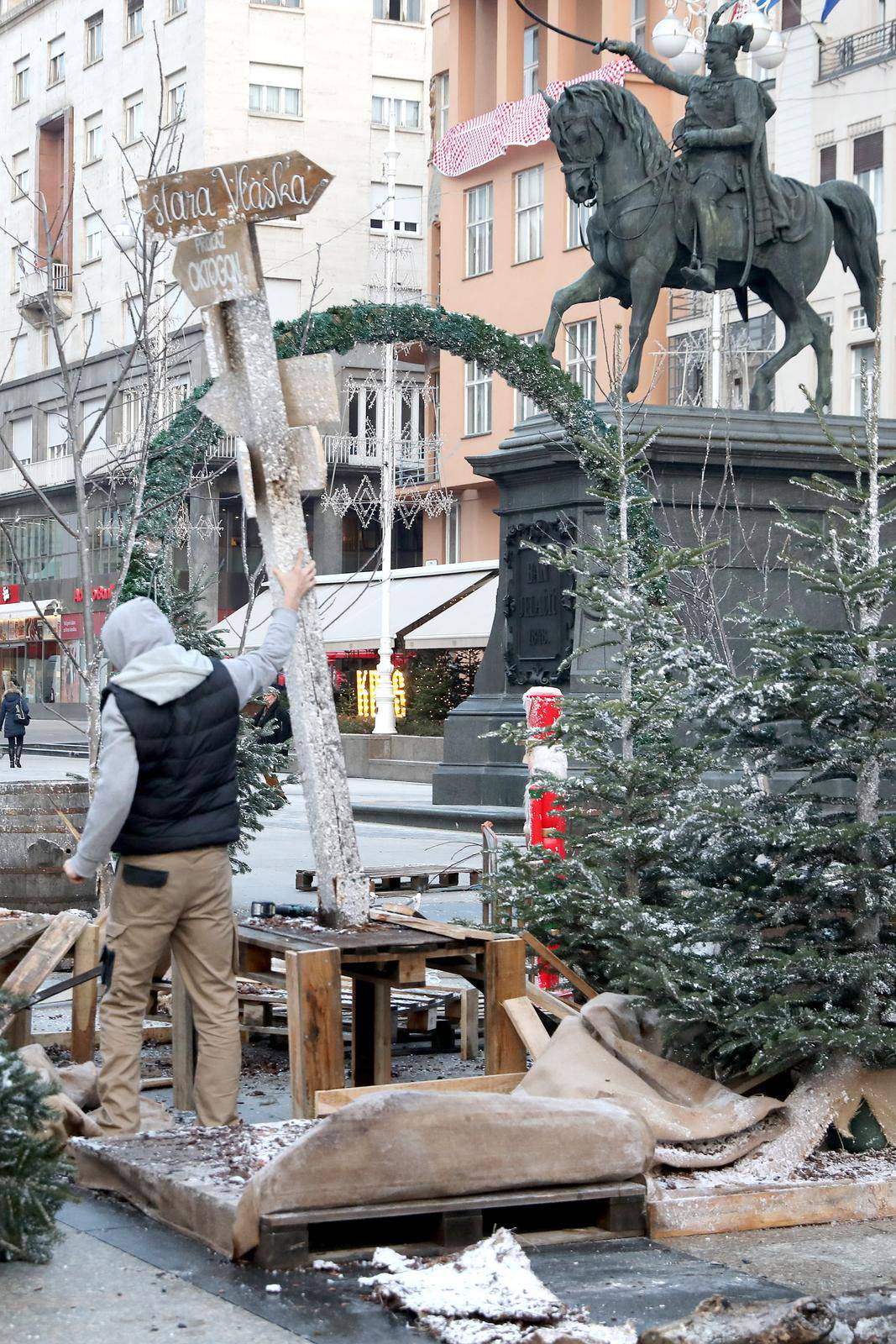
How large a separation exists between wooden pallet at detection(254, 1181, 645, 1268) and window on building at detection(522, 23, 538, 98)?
45.9m

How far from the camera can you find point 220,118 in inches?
2270

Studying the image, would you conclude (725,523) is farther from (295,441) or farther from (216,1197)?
(216,1197)

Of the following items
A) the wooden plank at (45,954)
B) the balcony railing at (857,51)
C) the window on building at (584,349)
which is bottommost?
the wooden plank at (45,954)

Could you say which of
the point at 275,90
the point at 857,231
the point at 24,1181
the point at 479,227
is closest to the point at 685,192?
the point at 857,231

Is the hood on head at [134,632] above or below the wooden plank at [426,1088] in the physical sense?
above

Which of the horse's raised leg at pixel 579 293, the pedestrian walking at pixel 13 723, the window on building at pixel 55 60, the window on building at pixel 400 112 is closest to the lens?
the horse's raised leg at pixel 579 293

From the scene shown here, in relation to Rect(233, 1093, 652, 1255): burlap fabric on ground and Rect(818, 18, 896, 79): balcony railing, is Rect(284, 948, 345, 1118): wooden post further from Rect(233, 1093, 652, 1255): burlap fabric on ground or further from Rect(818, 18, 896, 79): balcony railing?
Rect(818, 18, 896, 79): balcony railing

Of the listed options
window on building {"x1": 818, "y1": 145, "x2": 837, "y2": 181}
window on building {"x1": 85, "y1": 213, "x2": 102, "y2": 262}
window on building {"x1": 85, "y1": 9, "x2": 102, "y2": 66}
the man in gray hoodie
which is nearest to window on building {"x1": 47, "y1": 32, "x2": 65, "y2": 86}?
window on building {"x1": 85, "y1": 9, "x2": 102, "y2": 66}

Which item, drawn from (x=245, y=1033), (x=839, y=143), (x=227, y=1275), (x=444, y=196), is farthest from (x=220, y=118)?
(x=227, y=1275)

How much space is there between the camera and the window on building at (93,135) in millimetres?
61875

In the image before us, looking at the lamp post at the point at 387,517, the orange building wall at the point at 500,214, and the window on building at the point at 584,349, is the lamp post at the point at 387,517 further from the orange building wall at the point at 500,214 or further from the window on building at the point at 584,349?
the orange building wall at the point at 500,214

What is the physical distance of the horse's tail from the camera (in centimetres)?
1964

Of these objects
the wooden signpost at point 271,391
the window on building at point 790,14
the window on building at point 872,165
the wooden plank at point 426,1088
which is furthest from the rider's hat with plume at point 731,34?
the window on building at point 790,14

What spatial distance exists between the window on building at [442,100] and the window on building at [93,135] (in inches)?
530
